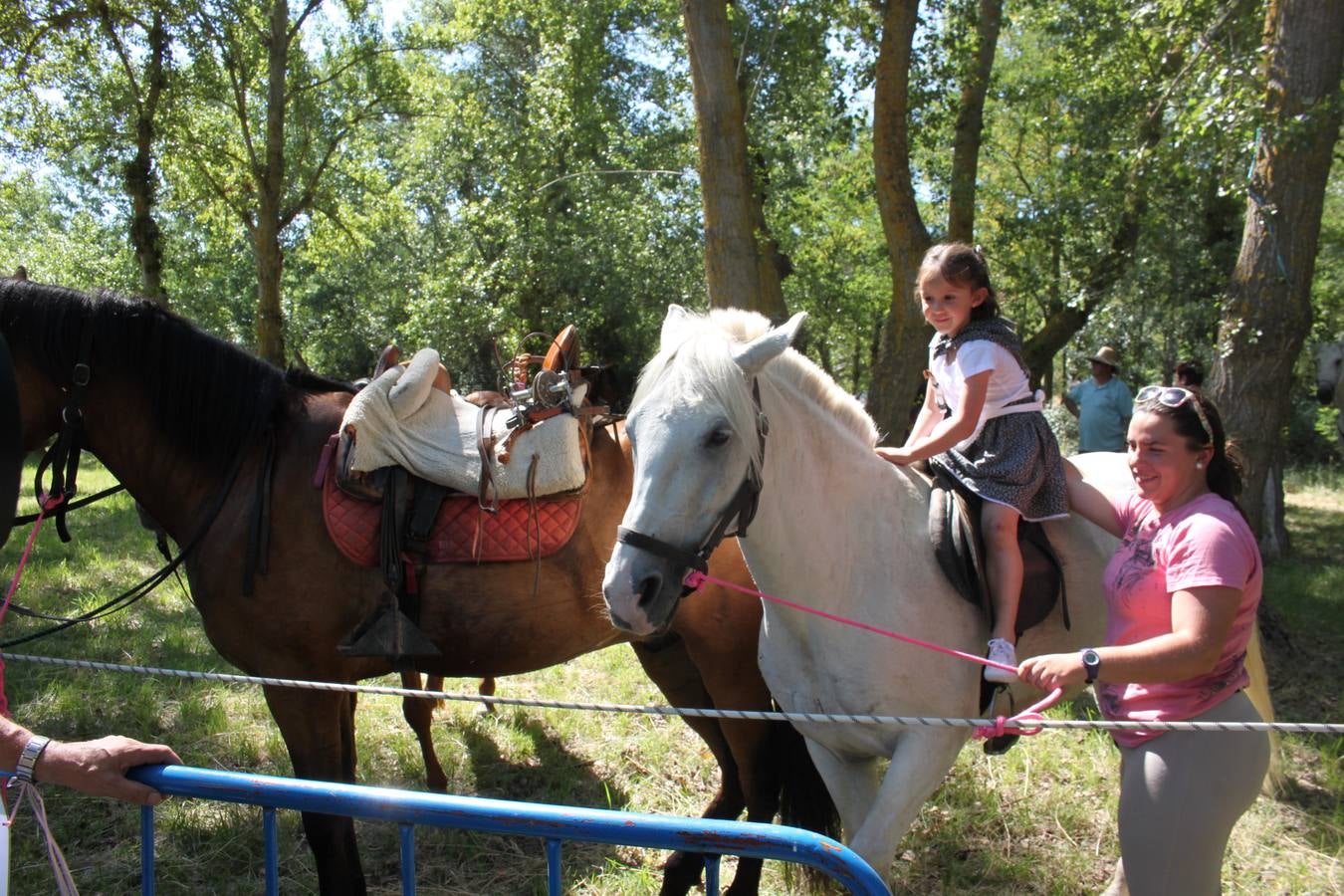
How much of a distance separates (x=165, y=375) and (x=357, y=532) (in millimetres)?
860

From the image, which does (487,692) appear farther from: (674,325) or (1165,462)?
(1165,462)

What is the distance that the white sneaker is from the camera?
86.0 inches

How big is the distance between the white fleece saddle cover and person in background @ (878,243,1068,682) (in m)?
1.17

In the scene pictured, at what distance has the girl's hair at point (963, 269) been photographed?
7.84 feet

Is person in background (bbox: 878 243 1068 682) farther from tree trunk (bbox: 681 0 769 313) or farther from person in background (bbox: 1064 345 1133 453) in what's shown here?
person in background (bbox: 1064 345 1133 453)

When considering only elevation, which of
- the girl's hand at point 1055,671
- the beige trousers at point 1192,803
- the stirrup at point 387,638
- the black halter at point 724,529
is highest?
the black halter at point 724,529

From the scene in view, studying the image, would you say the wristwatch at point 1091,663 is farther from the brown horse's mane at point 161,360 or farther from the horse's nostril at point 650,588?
the brown horse's mane at point 161,360

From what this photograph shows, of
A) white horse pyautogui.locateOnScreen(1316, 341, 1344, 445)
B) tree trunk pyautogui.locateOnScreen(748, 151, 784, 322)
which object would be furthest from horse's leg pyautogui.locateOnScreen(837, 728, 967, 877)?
white horse pyautogui.locateOnScreen(1316, 341, 1344, 445)

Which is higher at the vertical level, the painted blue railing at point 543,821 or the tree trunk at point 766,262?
the tree trunk at point 766,262

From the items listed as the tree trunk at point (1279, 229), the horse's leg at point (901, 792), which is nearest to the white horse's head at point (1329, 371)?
the tree trunk at point (1279, 229)

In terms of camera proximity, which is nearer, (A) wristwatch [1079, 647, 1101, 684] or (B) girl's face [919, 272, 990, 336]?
(A) wristwatch [1079, 647, 1101, 684]

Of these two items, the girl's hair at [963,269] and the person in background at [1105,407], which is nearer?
the girl's hair at [963,269]

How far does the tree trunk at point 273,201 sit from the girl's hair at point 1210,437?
1307cm

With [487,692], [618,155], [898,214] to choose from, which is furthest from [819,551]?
[618,155]
